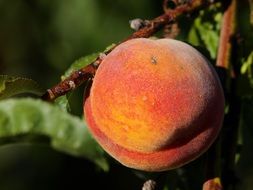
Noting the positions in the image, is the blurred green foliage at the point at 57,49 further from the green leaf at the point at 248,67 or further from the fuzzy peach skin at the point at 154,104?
the fuzzy peach skin at the point at 154,104

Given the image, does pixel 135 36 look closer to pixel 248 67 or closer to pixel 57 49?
pixel 248 67

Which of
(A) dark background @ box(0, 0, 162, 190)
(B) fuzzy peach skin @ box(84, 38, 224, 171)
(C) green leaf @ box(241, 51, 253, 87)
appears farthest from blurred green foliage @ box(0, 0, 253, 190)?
(B) fuzzy peach skin @ box(84, 38, 224, 171)

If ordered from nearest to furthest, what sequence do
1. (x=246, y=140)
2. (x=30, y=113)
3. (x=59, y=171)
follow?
1. (x=30, y=113)
2. (x=246, y=140)
3. (x=59, y=171)

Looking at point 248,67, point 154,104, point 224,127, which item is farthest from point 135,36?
point 248,67

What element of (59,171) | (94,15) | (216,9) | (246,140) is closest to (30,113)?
(216,9)

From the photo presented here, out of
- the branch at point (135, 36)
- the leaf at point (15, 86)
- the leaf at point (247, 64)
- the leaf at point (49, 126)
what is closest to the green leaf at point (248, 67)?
the leaf at point (247, 64)

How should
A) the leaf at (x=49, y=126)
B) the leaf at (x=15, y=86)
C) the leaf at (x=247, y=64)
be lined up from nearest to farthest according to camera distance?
the leaf at (x=49, y=126) → the leaf at (x=15, y=86) → the leaf at (x=247, y=64)

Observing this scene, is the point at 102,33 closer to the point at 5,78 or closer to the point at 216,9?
the point at 216,9
